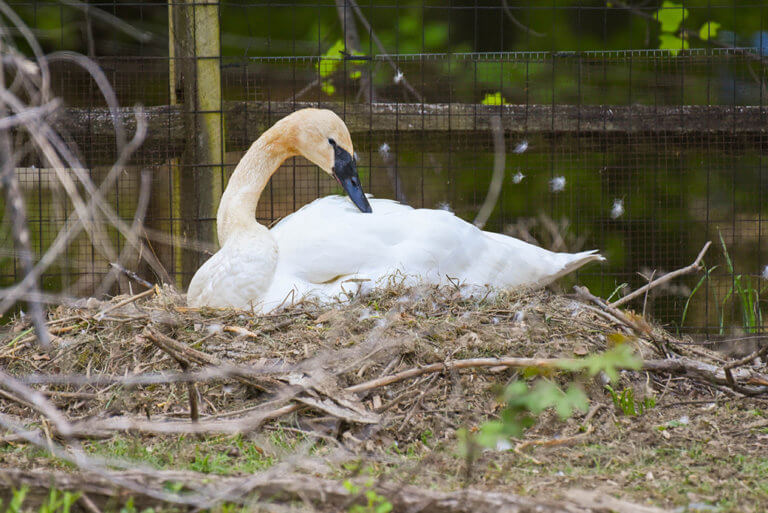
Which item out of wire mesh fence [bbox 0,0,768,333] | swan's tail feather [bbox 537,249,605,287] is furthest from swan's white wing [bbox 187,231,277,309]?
swan's tail feather [bbox 537,249,605,287]

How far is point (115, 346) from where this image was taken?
11.3 ft

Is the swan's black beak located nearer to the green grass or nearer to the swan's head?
the swan's head

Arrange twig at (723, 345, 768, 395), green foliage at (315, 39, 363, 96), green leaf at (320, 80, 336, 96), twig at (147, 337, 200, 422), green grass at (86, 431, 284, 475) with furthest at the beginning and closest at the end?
1. green leaf at (320, 80, 336, 96)
2. green foliage at (315, 39, 363, 96)
3. twig at (723, 345, 768, 395)
4. twig at (147, 337, 200, 422)
5. green grass at (86, 431, 284, 475)

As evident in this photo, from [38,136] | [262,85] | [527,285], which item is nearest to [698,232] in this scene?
[527,285]

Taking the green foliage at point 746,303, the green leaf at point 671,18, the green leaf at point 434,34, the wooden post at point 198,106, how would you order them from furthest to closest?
the green leaf at point 434,34 → the green leaf at point 671,18 → the wooden post at point 198,106 → the green foliage at point 746,303

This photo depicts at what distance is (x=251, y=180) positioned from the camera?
14.9 feet

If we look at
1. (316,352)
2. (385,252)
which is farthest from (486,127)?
(316,352)

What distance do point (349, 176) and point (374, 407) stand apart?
1.91m

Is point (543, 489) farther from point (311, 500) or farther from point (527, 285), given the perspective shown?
point (527, 285)

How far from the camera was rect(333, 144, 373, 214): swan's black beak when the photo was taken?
176 inches

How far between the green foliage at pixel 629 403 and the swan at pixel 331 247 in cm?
119

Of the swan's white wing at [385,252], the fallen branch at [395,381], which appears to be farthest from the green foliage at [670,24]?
the fallen branch at [395,381]

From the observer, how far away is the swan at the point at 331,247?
3.96 metres

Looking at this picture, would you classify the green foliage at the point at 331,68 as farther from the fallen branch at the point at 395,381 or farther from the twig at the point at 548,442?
the twig at the point at 548,442
